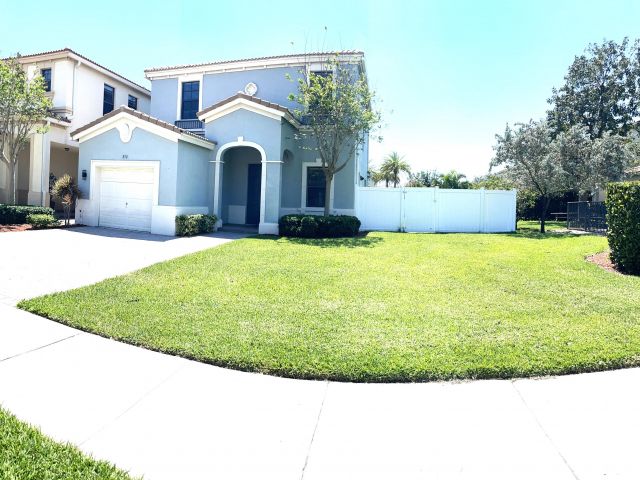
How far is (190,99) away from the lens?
20797 mm

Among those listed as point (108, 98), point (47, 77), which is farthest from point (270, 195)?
point (47, 77)

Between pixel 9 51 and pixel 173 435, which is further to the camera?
pixel 9 51

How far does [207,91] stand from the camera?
20.3 metres

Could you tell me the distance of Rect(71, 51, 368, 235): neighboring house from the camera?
48.5 feet

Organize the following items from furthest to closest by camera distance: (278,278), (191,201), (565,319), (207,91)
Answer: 1. (207,91)
2. (191,201)
3. (278,278)
4. (565,319)

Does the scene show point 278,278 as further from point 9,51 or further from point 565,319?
point 9,51

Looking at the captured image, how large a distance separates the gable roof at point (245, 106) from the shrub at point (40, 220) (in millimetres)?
7309

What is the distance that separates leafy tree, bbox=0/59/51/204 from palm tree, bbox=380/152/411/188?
34.9 m

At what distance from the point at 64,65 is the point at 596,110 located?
121 feet

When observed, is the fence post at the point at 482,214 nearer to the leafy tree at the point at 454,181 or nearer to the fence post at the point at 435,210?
the fence post at the point at 435,210

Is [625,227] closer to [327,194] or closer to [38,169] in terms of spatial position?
[327,194]

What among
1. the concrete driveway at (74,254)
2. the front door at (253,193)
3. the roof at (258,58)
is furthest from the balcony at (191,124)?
the concrete driveway at (74,254)

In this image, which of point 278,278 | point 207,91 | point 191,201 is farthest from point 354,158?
point 278,278

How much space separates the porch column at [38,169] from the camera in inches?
722
